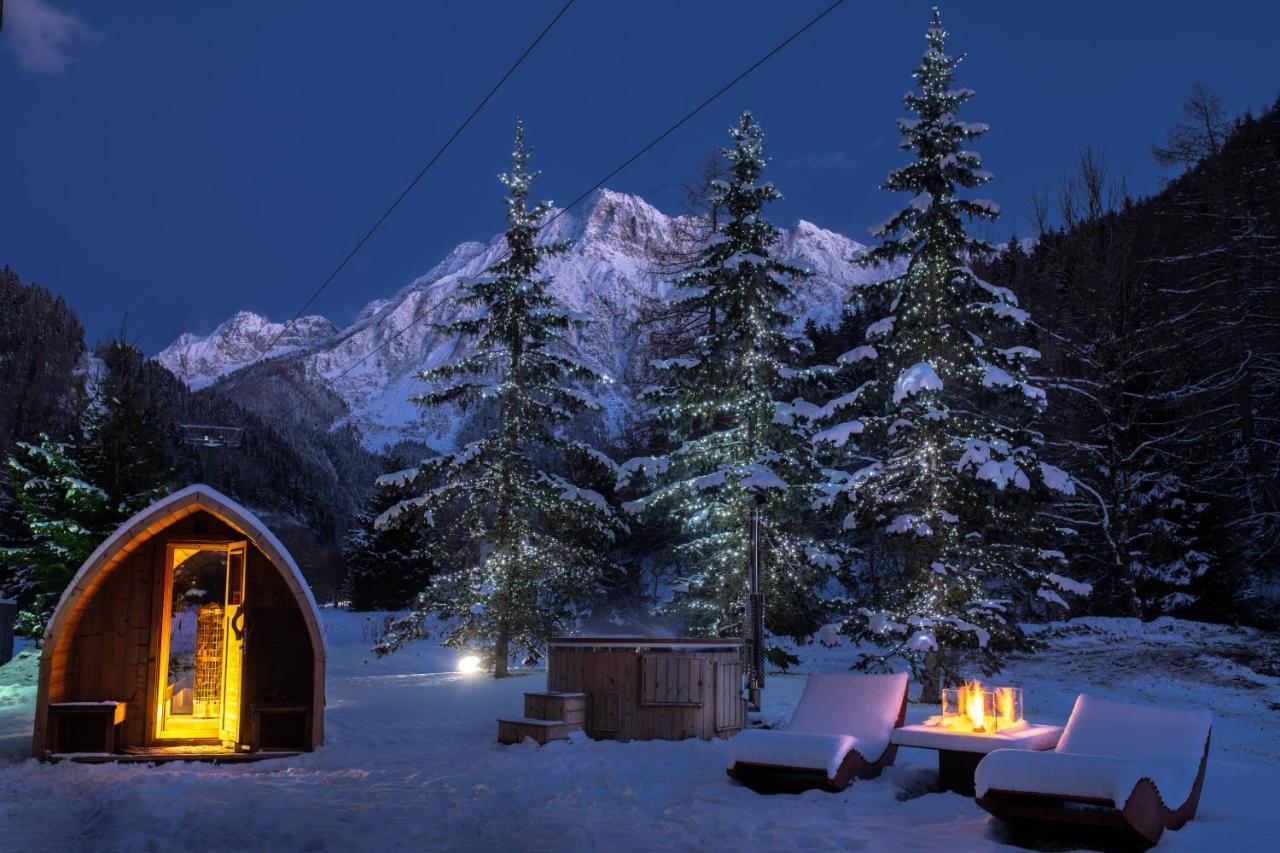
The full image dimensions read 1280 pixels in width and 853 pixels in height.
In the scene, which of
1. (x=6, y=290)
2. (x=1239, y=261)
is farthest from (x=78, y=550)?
(x=6, y=290)

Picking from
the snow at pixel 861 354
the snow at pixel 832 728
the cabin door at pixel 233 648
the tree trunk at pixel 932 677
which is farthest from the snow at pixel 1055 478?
the cabin door at pixel 233 648

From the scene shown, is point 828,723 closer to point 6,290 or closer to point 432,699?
point 432,699

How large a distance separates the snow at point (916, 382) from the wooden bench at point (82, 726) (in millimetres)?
11934

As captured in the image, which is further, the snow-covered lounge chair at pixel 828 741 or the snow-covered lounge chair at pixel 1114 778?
the snow-covered lounge chair at pixel 828 741

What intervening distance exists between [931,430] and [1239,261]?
45.9 feet

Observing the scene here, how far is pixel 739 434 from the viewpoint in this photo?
20.1 meters

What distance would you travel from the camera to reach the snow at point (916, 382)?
50.3 feet

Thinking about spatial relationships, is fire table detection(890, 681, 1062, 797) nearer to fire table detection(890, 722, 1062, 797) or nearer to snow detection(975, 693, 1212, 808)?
fire table detection(890, 722, 1062, 797)

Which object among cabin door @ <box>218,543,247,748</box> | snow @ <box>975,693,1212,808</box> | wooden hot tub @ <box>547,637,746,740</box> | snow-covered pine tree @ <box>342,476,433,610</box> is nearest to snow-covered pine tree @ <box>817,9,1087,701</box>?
wooden hot tub @ <box>547,637,746,740</box>

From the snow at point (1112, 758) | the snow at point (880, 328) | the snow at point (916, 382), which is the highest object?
the snow at point (880, 328)

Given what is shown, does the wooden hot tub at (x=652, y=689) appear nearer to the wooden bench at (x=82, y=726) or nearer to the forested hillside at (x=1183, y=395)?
the wooden bench at (x=82, y=726)

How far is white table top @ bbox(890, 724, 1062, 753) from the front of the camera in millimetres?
8125

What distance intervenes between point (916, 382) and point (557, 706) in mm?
7985

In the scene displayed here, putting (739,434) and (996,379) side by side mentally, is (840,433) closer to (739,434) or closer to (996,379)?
(996,379)
